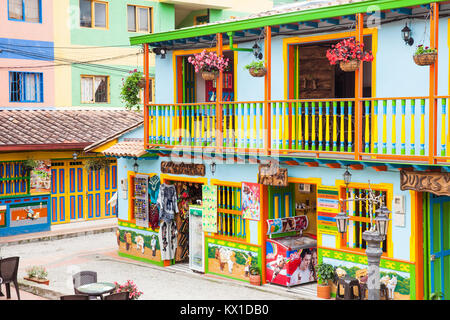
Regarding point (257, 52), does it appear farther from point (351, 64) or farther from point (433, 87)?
point (433, 87)

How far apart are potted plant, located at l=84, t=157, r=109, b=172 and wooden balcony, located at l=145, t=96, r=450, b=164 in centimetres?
597

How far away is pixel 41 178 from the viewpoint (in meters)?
23.0

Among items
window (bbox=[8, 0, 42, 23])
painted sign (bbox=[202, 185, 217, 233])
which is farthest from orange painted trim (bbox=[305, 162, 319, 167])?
window (bbox=[8, 0, 42, 23])

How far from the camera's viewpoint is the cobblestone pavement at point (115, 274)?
1453cm

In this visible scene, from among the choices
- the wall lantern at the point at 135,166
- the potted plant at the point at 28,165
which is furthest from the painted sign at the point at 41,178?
the wall lantern at the point at 135,166

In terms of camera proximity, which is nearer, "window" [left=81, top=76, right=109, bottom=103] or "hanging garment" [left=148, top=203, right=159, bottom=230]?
"hanging garment" [left=148, top=203, right=159, bottom=230]

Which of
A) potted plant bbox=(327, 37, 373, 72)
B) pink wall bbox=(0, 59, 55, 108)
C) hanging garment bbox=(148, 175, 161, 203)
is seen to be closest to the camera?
potted plant bbox=(327, 37, 373, 72)

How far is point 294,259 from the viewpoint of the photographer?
48.2 feet

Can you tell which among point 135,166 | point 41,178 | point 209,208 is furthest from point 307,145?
point 41,178

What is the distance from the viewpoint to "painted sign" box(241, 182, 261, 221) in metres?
15.0

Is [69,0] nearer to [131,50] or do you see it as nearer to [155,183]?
[131,50]

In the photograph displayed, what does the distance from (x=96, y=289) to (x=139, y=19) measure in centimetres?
1787

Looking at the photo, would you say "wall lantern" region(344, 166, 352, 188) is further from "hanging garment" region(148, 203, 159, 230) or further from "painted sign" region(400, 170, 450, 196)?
"hanging garment" region(148, 203, 159, 230)

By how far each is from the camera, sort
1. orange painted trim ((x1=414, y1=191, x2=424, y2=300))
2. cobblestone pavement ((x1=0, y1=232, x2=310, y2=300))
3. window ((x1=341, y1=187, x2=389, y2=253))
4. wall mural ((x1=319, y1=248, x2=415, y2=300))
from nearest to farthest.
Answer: orange painted trim ((x1=414, y1=191, x2=424, y2=300)) < wall mural ((x1=319, y1=248, x2=415, y2=300)) < window ((x1=341, y1=187, x2=389, y2=253)) < cobblestone pavement ((x1=0, y1=232, x2=310, y2=300))
